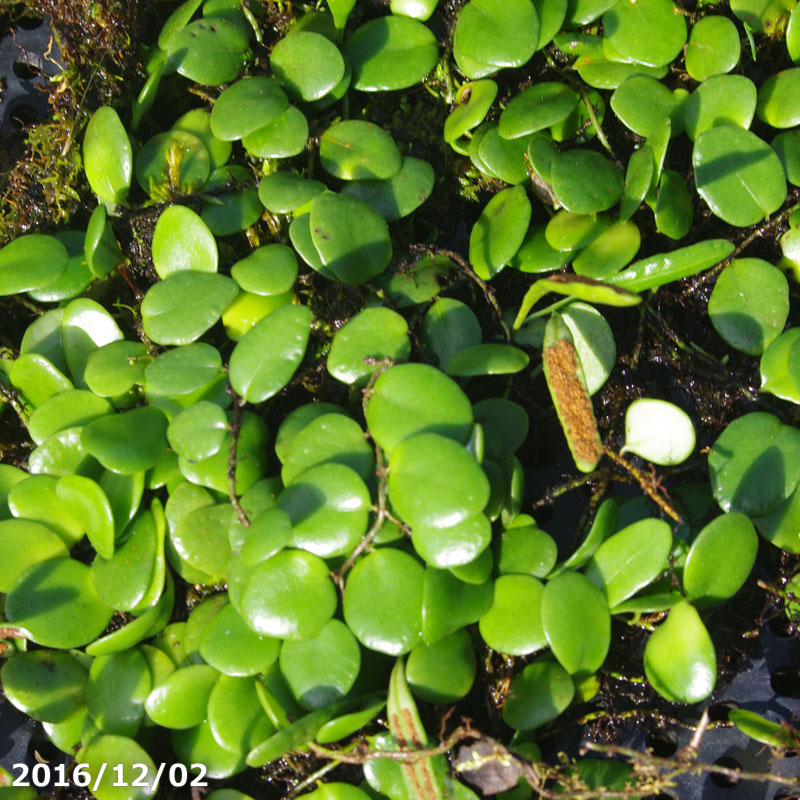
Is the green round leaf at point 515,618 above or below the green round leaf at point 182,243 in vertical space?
below

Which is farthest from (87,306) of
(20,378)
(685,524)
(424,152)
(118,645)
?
(685,524)

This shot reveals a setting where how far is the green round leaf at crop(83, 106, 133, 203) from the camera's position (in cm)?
141

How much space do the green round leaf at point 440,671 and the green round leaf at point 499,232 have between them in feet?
2.15

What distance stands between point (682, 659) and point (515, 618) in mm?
260

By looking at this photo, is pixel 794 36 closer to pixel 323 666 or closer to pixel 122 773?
pixel 323 666

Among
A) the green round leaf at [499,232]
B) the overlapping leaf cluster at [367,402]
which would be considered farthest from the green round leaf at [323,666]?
the green round leaf at [499,232]

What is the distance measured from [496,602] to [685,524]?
36 centimetres

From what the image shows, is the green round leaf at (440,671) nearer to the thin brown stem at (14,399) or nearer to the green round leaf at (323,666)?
the green round leaf at (323,666)

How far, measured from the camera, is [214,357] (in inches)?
49.7

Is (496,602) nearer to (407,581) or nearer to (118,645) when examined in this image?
(407,581)

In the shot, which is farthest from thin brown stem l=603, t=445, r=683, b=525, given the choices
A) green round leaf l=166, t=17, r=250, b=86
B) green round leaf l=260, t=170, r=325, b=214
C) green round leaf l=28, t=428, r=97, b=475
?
green round leaf l=166, t=17, r=250, b=86

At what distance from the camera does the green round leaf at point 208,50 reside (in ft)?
4.71

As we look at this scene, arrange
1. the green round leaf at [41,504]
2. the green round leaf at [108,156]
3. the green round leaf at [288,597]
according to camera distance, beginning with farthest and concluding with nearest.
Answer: the green round leaf at [108,156] < the green round leaf at [41,504] < the green round leaf at [288,597]

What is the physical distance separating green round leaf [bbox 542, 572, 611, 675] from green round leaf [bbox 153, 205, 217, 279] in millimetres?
838
